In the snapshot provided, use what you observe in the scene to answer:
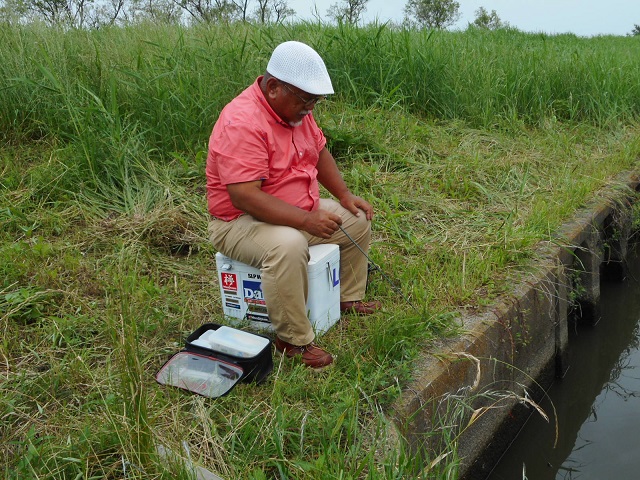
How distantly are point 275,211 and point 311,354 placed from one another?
2.12 feet

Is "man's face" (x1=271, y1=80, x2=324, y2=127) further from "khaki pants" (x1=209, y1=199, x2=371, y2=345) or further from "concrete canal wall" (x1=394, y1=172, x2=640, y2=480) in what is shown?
"concrete canal wall" (x1=394, y1=172, x2=640, y2=480)

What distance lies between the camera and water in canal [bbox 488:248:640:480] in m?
3.66

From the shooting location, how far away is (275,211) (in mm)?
2824

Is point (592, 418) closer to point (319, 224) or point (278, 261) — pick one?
point (319, 224)

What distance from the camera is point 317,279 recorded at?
2.99m

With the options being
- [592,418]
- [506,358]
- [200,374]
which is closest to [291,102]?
[200,374]

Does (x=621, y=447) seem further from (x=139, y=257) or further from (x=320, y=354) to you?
(x=139, y=257)

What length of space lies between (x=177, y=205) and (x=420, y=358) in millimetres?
2152

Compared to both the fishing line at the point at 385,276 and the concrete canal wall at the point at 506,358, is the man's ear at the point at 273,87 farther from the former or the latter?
the concrete canal wall at the point at 506,358

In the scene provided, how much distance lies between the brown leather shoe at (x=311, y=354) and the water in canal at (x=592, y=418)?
126 cm

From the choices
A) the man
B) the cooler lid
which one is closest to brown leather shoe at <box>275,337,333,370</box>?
the man

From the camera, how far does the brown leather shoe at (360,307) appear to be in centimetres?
332

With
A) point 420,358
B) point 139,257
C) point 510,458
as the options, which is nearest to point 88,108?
point 139,257

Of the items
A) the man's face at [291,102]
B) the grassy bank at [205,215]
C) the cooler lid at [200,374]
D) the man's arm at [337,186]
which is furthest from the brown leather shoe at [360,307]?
the man's face at [291,102]
